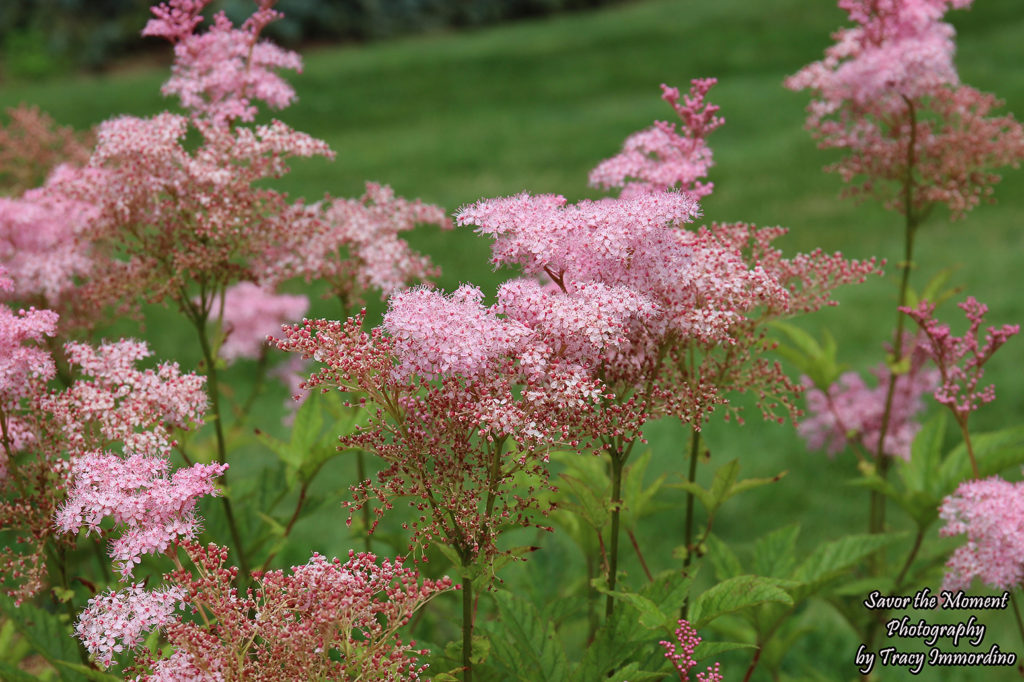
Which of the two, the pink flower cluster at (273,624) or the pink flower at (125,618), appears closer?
the pink flower cluster at (273,624)

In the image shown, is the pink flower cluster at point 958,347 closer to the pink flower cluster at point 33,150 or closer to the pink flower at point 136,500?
the pink flower at point 136,500

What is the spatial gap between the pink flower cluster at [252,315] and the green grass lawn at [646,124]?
1012 millimetres

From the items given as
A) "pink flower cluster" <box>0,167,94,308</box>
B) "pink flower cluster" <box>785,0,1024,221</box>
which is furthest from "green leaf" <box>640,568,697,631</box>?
"pink flower cluster" <box>0,167,94,308</box>

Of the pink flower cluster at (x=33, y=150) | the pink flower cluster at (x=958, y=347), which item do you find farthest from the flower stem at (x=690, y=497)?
the pink flower cluster at (x=33, y=150)

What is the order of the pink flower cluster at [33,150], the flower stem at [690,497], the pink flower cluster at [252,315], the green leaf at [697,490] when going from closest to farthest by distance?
the green leaf at [697,490] < the flower stem at [690,497] < the pink flower cluster at [33,150] < the pink flower cluster at [252,315]

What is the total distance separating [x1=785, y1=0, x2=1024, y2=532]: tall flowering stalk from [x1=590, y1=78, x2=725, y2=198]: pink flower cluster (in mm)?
985

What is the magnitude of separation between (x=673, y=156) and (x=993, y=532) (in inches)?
54.7

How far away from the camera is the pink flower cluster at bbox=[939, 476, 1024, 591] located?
2732 mm

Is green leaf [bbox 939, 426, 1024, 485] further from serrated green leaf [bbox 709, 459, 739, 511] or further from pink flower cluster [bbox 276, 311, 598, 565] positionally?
pink flower cluster [bbox 276, 311, 598, 565]

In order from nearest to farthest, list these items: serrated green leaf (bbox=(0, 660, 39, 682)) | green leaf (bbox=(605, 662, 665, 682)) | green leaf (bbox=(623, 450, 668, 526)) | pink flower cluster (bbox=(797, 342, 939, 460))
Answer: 1. green leaf (bbox=(605, 662, 665, 682))
2. serrated green leaf (bbox=(0, 660, 39, 682))
3. green leaf (bbox=(623, 450, 668, 526))
4. pink flower cluster (bbox=(797, 342, 939, 460))

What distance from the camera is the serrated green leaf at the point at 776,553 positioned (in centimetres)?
347

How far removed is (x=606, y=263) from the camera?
2.47m

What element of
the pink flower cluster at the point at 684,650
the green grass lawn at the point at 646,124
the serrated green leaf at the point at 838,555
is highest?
the green grass lawn at the point at 646,124

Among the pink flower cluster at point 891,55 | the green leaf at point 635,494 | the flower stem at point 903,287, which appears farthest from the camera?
the flower stem at point 903,287
